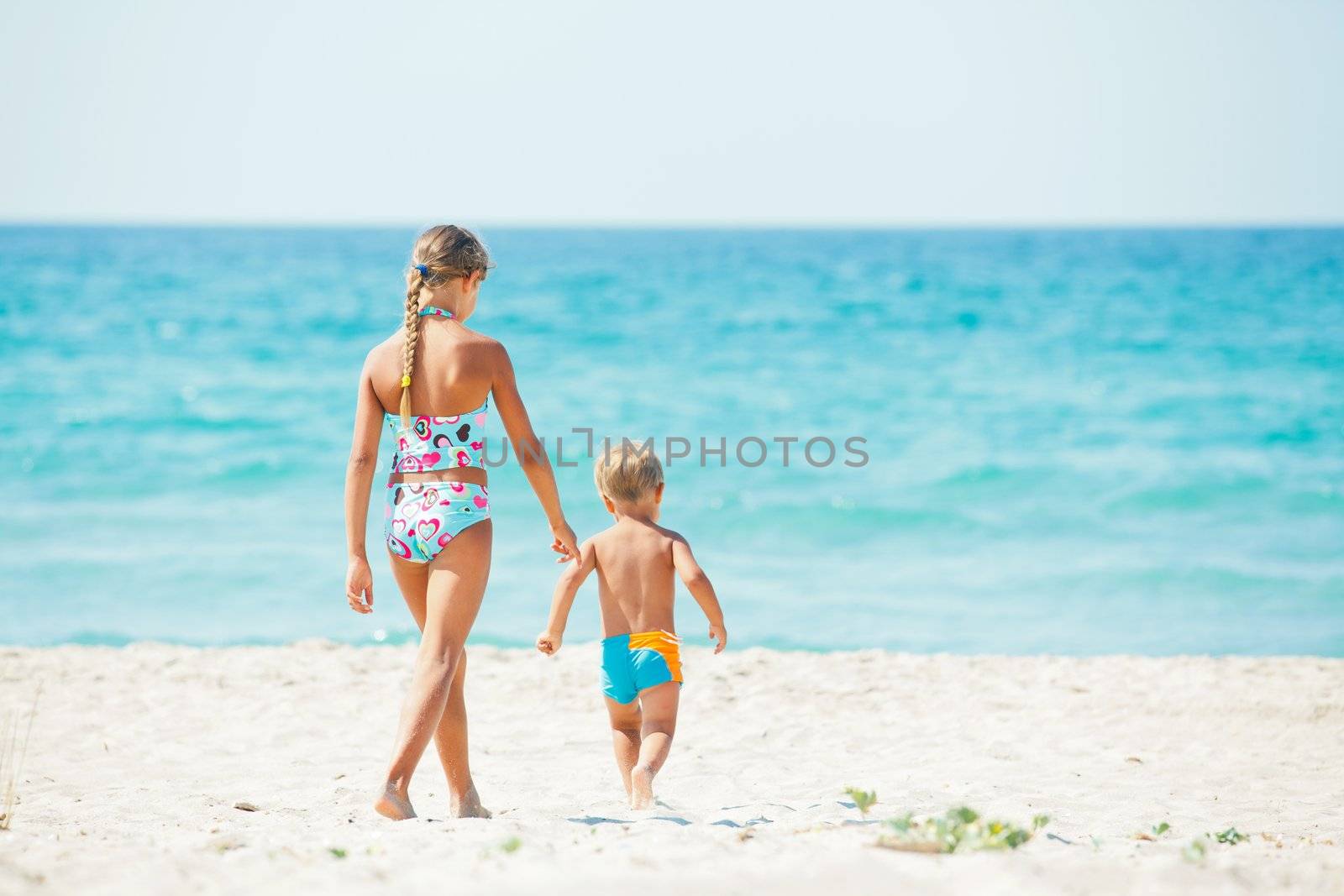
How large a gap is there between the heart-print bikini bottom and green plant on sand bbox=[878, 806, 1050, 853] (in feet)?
4.87

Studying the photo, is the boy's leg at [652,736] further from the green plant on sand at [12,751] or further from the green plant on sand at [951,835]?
the green plant on sand at [12,751]

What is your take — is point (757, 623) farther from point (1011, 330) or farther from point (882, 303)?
point (882, 303)

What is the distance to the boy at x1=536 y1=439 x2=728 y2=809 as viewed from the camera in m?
3.88

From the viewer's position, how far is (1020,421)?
1423 centimetres

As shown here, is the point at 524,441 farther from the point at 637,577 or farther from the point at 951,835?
the point at 951,835

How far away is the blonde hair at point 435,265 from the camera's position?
11.5 feet

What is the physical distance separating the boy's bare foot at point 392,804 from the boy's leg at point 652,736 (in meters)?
0.81

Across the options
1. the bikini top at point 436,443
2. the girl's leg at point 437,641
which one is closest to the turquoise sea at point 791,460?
the girl's leg at point 437,641

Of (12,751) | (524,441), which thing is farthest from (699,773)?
(12,751)

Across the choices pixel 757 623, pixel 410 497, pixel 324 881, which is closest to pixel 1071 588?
pixel 757 623

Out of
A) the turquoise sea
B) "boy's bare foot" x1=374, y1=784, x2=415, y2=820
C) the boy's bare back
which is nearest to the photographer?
"boy's bare foot" x1=374, y1=784, x2=415, y2=820

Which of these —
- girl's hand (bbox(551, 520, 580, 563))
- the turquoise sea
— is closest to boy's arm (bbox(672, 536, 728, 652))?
girl's hand (bbox(551, 520, 580, 563))

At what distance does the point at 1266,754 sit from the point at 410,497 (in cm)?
390

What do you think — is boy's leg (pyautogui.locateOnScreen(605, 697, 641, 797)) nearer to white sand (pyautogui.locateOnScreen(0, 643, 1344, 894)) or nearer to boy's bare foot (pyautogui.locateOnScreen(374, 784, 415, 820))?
white sand (pyautogui.locateOnScreen(0, 643, 1344, 894))
